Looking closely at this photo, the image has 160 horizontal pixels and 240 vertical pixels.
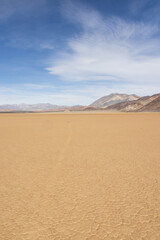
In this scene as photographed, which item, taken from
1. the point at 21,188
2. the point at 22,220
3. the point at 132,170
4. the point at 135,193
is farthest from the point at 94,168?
the point at 22,220

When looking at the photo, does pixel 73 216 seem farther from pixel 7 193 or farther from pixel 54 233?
pixel 7 193

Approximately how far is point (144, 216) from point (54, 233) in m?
1.78

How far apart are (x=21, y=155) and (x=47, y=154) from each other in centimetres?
121

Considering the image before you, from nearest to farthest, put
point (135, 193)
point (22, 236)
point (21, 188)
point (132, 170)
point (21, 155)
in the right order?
point (22, 236)
point (135, 193)
point (21, 188)
point (132, 170)
point (21, 155)

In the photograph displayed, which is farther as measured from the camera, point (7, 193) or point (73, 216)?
point (7, 193)

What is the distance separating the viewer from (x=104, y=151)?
29.9 feet

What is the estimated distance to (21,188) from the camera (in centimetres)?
489

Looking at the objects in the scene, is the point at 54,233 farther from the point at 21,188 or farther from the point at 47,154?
the point at 47,154

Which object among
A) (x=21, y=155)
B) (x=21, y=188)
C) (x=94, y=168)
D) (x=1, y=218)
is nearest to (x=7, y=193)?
(x=21, y=188)

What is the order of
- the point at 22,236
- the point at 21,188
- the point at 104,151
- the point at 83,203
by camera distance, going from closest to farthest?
the point at 22,236, the point at 83,203, the point at 21,188, the point at 104,151

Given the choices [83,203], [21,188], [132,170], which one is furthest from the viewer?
[132,170]

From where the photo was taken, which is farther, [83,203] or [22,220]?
[83,203]

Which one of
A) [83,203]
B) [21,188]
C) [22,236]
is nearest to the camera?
[22,236]

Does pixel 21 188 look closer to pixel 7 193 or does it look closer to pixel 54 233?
pixel 7 193
